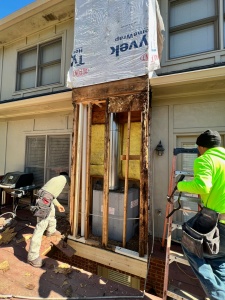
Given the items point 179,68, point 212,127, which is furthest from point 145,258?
point 179,68

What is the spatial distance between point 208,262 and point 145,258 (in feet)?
5.10

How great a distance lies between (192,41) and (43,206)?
5208 mm

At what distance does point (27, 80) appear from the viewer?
23.1 feet

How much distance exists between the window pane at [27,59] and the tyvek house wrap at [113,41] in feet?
10.7

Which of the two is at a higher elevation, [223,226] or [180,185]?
[180,185]

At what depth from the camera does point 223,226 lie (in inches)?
79.2

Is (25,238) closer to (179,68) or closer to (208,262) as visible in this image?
(208,262)

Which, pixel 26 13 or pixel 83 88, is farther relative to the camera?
pixel 26 13

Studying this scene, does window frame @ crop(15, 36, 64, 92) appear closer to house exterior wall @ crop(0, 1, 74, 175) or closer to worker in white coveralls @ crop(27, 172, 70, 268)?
house exterior wall @ crop(0, 1, 74, 175)

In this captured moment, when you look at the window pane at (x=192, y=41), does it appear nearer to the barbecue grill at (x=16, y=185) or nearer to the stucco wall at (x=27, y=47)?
the stucco wall at (x=27, y=47)

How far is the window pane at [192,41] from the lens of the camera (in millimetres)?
4340

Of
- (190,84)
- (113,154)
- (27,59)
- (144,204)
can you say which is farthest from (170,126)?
(27,59)

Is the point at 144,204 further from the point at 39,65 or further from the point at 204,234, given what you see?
the point at 39,65

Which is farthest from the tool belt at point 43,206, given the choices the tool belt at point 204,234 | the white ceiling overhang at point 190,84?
the white ceiling overhang at point 190,84
